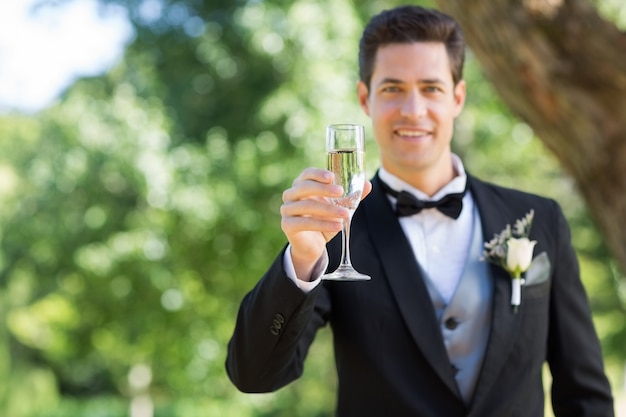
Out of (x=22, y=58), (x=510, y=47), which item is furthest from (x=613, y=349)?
(x=22, y=58)

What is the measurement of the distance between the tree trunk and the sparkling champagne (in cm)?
282

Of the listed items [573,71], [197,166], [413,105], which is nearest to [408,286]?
[413,105]

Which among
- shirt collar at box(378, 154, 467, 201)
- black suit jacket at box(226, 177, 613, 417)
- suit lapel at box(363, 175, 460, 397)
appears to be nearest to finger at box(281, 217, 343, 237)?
black suit jacket at box(226, 177, 613, 417)

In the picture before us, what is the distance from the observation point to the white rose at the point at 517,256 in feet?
8.60

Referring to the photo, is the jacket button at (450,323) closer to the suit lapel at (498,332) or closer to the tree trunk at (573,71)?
the suit lapel at (498,332)

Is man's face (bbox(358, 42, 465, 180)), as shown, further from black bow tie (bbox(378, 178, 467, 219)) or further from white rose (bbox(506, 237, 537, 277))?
white rose (bbox(506, 237, 537, 277))

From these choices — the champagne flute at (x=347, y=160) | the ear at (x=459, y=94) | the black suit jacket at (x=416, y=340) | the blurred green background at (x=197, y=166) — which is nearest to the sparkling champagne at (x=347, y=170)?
the champagne flute at (x=347, y=160)

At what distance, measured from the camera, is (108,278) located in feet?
42.5

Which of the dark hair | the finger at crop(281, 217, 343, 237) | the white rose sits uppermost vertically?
the dark hair

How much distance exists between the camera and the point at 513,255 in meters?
2.62

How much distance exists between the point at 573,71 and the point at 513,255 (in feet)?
7.47

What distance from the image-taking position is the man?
254cm

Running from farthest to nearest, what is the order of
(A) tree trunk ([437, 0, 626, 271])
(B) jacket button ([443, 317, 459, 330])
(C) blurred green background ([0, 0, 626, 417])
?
(C) blurred green background ([0, 0, 626, 417]) < (A) tree trunk ([437, 0, 626, 271]) < (B) jacket button ([443, 317, 459, 330])

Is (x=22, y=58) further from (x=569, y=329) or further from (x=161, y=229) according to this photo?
(x=569, y=329)
